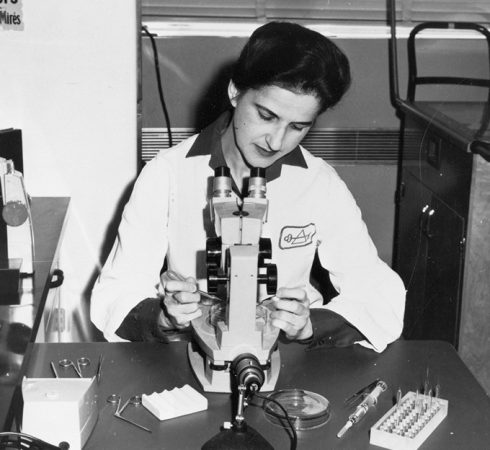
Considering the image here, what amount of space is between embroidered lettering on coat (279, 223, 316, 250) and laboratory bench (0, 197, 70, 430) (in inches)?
22.3

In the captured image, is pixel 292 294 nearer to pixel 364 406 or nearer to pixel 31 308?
pixel 364 406

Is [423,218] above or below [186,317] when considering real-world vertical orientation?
below

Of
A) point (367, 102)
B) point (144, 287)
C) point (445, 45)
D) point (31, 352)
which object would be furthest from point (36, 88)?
point (445, 45)

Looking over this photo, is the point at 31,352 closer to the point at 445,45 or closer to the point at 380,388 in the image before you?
the point at 380,388

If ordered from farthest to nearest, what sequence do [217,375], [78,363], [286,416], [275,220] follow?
[275,220], [78,363], [217,375], [286,416]

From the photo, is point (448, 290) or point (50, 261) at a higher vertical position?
point (50, 261)

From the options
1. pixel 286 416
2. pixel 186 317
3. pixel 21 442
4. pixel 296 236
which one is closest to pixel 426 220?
pixel 296 236

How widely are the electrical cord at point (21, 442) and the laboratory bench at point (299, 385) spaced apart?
15 centimetres

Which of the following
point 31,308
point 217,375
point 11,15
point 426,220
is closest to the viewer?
point 217,375

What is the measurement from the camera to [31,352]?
1.46 meters

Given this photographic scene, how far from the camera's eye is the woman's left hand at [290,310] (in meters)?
1.38

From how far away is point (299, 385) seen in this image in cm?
139

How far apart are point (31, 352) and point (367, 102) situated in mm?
2359

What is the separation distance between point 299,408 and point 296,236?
0.75 metres
